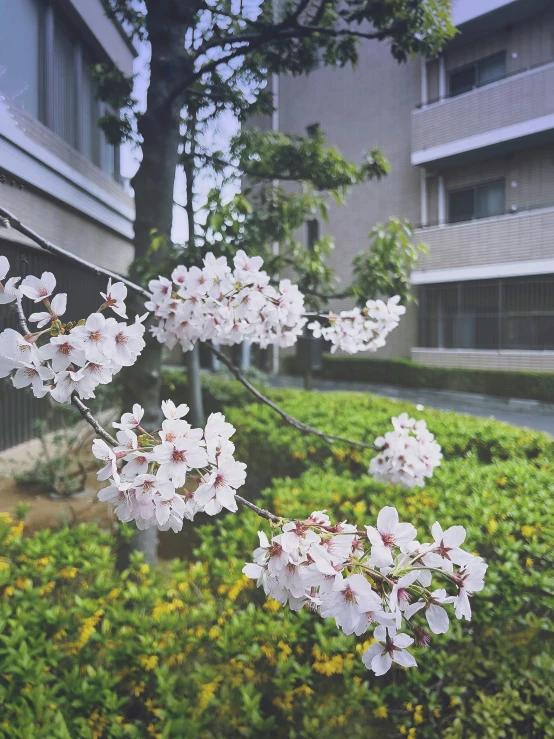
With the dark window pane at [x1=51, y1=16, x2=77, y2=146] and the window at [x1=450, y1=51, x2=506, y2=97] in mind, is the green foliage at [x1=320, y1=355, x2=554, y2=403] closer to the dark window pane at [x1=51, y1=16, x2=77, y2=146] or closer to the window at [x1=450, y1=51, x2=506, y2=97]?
the window at [x1=450, y1=51, x2=506, y2=97]

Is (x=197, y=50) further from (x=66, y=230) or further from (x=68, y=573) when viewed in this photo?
(x=68, y=573)

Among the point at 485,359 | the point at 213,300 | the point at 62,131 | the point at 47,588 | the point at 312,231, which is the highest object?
the point at 62,131

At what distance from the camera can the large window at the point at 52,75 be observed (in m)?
1.00

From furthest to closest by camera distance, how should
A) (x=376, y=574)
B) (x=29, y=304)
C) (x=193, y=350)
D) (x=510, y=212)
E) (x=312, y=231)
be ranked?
(x=312, y=231) < (x=193, y=350) < (x=510, y=212) < (x=29, y=304) < (x=376, y=574)

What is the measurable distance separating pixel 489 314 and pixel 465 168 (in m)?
0.38

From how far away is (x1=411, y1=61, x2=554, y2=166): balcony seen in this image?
1127 millimetres

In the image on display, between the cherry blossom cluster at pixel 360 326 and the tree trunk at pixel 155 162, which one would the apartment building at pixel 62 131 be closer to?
the tree trunk at pixel 155 162

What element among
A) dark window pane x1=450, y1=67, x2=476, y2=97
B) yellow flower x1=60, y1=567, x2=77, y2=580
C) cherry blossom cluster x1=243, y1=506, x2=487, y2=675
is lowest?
yellow flower x1=60, y1=567, x2=77, y2=580

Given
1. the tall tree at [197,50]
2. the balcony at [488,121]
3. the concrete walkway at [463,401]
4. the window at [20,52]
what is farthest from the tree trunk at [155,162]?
the balcony at [488,121]

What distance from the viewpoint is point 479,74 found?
1240 mm

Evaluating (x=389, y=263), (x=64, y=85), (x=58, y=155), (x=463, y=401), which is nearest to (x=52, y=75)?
(x=64, y=85)

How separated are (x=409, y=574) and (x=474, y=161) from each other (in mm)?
1156

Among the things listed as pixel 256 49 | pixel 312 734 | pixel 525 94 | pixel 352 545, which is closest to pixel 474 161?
pixel 525 94

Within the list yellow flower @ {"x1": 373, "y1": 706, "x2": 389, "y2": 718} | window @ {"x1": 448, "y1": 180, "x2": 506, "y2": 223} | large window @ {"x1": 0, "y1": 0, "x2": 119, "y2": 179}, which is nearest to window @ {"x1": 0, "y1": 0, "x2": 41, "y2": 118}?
large window @ {"x1": 0, "y1": 0, "x2": 119, "y2": 179}
